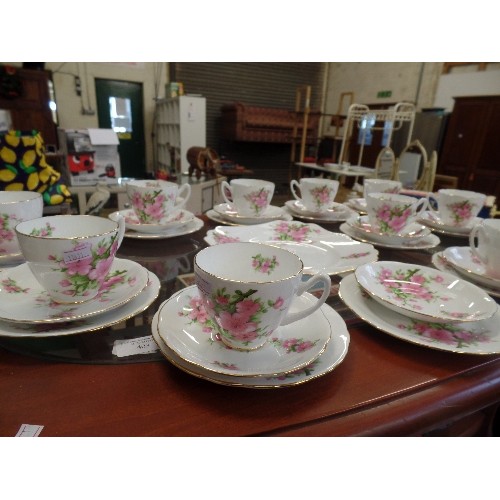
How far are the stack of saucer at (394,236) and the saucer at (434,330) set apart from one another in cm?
40

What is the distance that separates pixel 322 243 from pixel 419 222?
521mm

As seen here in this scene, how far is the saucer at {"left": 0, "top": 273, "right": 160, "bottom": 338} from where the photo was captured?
51 cm

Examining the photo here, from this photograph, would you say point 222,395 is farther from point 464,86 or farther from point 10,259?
point 464,86

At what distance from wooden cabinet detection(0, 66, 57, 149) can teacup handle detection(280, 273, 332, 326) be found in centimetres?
452

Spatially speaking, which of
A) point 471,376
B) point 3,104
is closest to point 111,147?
point 3,104

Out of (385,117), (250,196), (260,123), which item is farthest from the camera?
(260,123)

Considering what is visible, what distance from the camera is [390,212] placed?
999 millimetres

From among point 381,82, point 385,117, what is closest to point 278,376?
point 385,117

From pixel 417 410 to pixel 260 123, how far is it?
226 inches

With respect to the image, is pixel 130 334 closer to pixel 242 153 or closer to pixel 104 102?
pixel 104 102

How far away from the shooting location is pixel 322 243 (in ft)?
3.02

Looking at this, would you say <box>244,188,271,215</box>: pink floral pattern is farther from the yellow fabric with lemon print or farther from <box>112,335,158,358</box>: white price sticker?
the yellow fabric with lemon print

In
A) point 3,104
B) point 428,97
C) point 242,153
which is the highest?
point 428,97

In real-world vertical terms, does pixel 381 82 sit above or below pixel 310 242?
above
